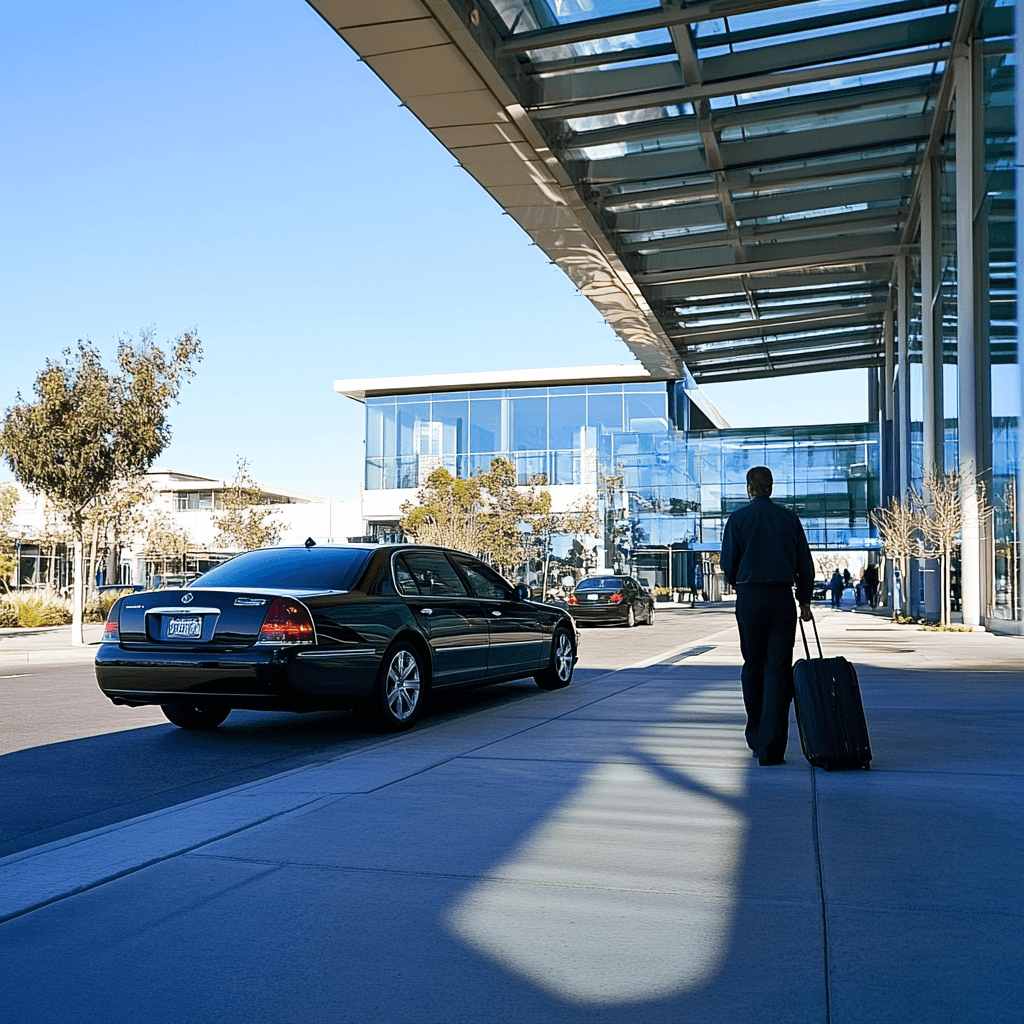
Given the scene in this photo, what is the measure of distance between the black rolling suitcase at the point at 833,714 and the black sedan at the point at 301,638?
3.44 meters

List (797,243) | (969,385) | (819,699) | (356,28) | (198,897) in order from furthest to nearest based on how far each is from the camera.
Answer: (797,243) → (969,385) → (356,28) → (819,699) → (198,897)

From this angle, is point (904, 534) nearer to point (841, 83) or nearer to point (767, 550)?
point (841, 83)

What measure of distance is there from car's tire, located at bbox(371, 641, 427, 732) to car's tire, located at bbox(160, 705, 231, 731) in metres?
1.52

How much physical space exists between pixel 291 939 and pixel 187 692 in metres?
4.93

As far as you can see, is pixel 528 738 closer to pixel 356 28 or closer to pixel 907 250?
pixel 356 28

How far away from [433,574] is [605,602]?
67.8ft

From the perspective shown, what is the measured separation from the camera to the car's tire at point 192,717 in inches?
376

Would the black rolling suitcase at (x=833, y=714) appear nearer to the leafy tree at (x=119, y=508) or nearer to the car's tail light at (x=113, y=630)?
the car's tail light at (x=113, y=630)

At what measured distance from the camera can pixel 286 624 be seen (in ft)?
27.5

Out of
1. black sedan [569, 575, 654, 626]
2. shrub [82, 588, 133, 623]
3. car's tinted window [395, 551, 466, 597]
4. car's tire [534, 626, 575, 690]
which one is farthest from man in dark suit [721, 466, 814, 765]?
shrub [82, 588, 133, 623]

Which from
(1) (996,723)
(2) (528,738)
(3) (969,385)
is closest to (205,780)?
(2) (528,738)

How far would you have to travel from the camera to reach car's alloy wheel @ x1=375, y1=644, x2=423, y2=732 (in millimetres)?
9031

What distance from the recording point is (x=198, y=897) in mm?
4289

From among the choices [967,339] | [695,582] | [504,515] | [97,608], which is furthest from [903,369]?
[97,608]
